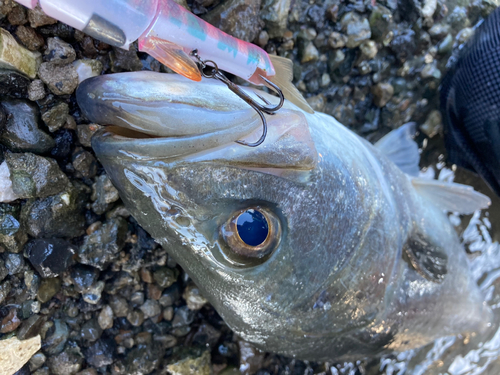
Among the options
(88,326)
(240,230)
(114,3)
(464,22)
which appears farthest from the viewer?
(464,22)

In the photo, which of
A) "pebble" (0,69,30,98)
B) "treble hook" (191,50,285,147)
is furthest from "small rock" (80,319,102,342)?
"treble hook" (191,50,285,147)

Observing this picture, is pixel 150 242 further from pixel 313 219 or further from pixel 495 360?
pixel 495 360

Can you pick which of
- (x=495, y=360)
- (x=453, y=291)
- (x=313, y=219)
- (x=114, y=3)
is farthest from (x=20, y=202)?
(x=495, y=360)

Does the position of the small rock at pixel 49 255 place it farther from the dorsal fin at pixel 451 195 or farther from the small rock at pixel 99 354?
the dorsal fin at pixel 451 195

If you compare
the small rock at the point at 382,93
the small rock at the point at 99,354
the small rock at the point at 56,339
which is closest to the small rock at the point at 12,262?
the small rock at the point at 56,339

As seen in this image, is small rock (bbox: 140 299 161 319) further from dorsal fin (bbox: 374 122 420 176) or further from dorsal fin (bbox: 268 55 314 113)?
dorsal fin (bbox: 374 122 420 176)

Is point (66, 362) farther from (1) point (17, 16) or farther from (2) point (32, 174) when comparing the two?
(1) point (17, 16)

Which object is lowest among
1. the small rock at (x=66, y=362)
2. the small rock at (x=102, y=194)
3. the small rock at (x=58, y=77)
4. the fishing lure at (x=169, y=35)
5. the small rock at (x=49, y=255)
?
the small rock at (x=66, y=362)
